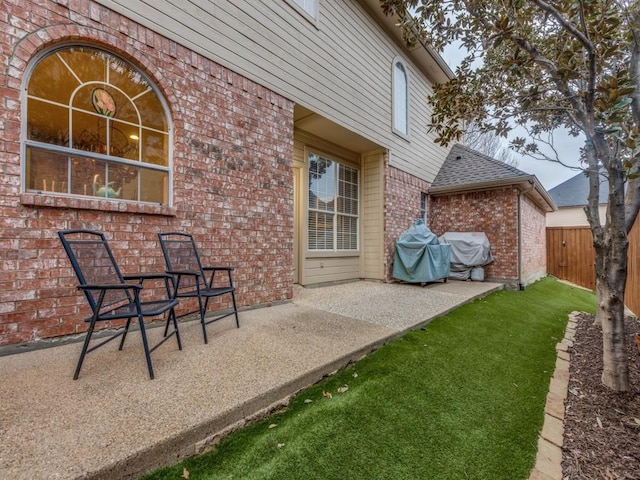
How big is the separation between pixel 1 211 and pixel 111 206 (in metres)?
0.72

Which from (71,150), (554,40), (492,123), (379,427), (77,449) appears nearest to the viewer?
(77,449)

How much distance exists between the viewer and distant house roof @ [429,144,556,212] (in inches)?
285

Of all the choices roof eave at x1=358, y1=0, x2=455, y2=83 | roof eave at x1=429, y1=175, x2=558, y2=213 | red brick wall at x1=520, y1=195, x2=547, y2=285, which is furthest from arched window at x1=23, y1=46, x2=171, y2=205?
red brick wall at x1=520, y1=195, x2=547, y2=285

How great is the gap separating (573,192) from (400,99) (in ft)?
63.3

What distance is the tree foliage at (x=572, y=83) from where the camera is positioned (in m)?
2.06

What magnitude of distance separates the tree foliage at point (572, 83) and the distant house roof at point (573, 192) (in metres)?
19.8

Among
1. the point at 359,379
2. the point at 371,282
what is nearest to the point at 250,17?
the point at 359,379

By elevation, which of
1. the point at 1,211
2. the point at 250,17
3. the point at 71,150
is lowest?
the point at 1,211

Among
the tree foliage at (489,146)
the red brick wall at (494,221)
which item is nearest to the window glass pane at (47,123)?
the red brick wall at (494,221)

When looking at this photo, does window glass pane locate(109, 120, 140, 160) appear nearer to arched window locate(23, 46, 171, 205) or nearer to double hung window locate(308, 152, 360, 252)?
arched window locate(23, 46, 171, 205)

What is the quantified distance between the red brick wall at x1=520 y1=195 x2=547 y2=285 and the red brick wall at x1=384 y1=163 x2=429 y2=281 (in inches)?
108

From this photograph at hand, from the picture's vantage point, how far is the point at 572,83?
3652 millimetres

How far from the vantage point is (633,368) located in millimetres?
2777

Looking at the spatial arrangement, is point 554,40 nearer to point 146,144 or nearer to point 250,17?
point 250,17
